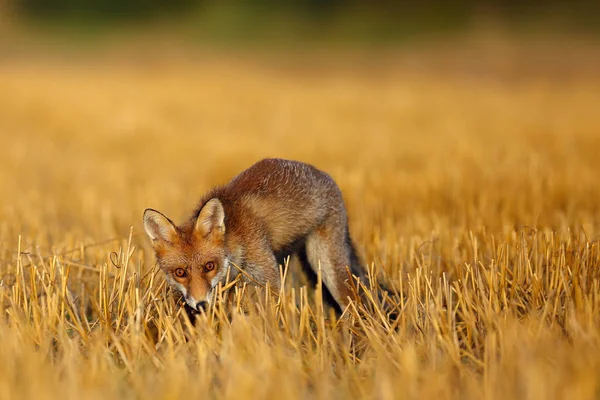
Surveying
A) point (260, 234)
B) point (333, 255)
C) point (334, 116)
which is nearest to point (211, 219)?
point (260, 234)

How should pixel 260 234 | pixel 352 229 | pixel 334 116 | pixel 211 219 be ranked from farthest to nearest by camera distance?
1. pixel 334 116
2. pixel 352 229
3. pixel 260 234
4. pixel 211 219

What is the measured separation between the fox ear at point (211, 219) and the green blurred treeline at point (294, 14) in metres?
43.0

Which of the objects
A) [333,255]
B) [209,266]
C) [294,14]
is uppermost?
[294,14]

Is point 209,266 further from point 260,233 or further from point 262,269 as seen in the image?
point 260,233

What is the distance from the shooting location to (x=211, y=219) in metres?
4.49

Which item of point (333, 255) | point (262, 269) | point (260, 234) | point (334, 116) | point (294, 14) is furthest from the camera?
point (294, 14)

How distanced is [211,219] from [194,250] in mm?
227

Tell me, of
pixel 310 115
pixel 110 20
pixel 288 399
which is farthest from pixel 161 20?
pixel 288 399

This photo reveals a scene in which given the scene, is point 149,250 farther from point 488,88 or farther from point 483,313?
point 488,88

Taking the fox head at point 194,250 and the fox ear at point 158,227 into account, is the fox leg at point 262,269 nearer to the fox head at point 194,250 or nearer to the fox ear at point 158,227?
the fox head at point 194,250

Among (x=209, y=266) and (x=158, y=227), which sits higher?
(x=158, y=227)

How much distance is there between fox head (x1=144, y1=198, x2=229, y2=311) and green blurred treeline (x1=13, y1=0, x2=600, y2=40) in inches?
1694

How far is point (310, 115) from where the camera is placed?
63.3 ft

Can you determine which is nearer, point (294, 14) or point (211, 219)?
point (211, 219)
